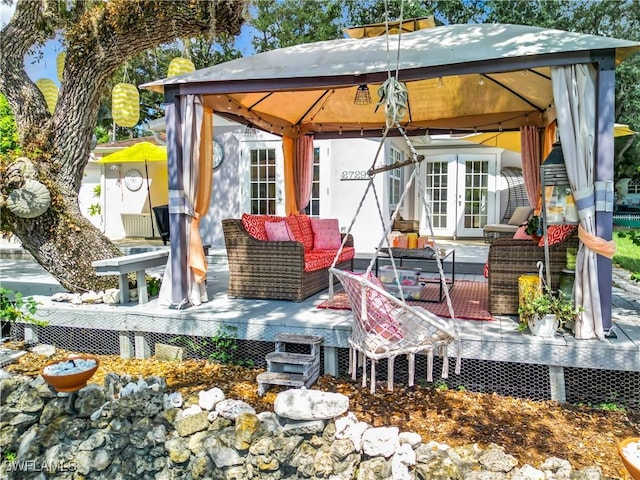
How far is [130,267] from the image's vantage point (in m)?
4.66

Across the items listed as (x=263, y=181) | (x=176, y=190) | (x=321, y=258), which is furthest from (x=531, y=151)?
(x=263, y=181)

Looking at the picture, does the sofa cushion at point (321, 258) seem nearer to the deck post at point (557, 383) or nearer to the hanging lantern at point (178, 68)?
the hanging lantern at point (178, 68)

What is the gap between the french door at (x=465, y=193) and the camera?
12.3 m

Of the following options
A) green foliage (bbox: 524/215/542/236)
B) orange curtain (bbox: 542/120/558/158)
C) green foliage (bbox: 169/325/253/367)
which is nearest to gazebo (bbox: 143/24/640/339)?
orange curtain (bbox: 542/120/558/158)

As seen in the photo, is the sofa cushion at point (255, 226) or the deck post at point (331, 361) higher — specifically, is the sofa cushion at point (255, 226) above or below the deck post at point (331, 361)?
above

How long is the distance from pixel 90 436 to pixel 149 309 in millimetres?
1434

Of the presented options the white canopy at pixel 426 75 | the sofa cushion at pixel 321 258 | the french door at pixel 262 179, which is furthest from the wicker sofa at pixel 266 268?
the french door at pixel 262 179

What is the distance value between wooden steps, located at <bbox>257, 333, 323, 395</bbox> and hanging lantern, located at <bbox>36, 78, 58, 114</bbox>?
393cm

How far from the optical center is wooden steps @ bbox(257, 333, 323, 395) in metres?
3.70

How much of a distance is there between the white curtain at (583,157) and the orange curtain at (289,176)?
4.22m

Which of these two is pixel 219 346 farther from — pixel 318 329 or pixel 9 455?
pixel 9 455

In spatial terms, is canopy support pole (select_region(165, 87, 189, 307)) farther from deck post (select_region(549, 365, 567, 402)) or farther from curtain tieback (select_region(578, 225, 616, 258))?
curtain tieback (select_region(578, 225, 616, 258))

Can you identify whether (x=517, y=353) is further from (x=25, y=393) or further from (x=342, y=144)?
(x=342, y=144)

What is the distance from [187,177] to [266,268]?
4.09 ft
